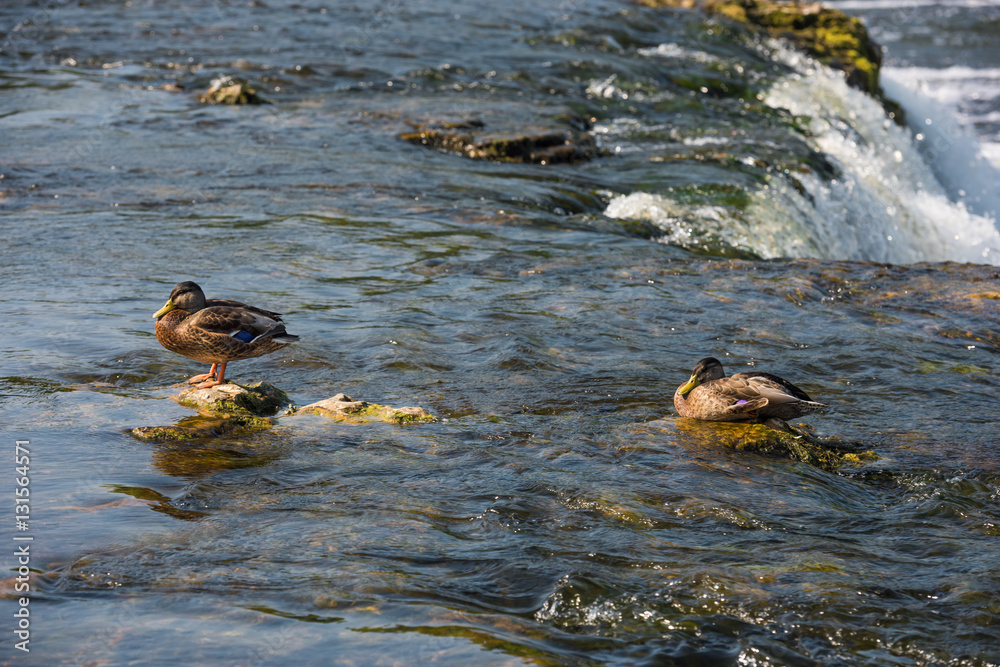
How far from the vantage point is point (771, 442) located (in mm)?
6090

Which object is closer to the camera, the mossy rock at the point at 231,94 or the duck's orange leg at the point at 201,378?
the duck's orange leg at the point at 201,378

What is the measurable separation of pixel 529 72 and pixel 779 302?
1084cm

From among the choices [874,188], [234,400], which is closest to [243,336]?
[234,400]

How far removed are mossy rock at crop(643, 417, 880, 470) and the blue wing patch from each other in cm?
245

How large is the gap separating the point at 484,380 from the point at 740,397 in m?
1.90

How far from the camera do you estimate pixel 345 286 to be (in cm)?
916

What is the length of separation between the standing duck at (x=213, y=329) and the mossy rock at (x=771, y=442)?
2393 mm

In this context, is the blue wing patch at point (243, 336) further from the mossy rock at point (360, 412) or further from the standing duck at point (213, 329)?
the mossy rock at point (360, 412)

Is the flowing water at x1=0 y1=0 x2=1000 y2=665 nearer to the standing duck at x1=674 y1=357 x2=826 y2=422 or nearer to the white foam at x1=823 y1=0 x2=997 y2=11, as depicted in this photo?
the standing duck at x1=674 y1=357 x2=826 y2=422

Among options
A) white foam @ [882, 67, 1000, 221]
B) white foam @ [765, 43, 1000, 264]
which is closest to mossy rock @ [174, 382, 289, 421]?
white foam @ [765, 43, 1000, 264]

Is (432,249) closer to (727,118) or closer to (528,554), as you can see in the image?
(528,554)

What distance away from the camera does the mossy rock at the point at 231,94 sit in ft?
53.2

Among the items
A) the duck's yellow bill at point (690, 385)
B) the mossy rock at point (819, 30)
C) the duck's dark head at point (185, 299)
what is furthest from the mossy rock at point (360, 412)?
the mossy rock at point (819, 30)

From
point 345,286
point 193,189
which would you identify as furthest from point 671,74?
point 345,286
